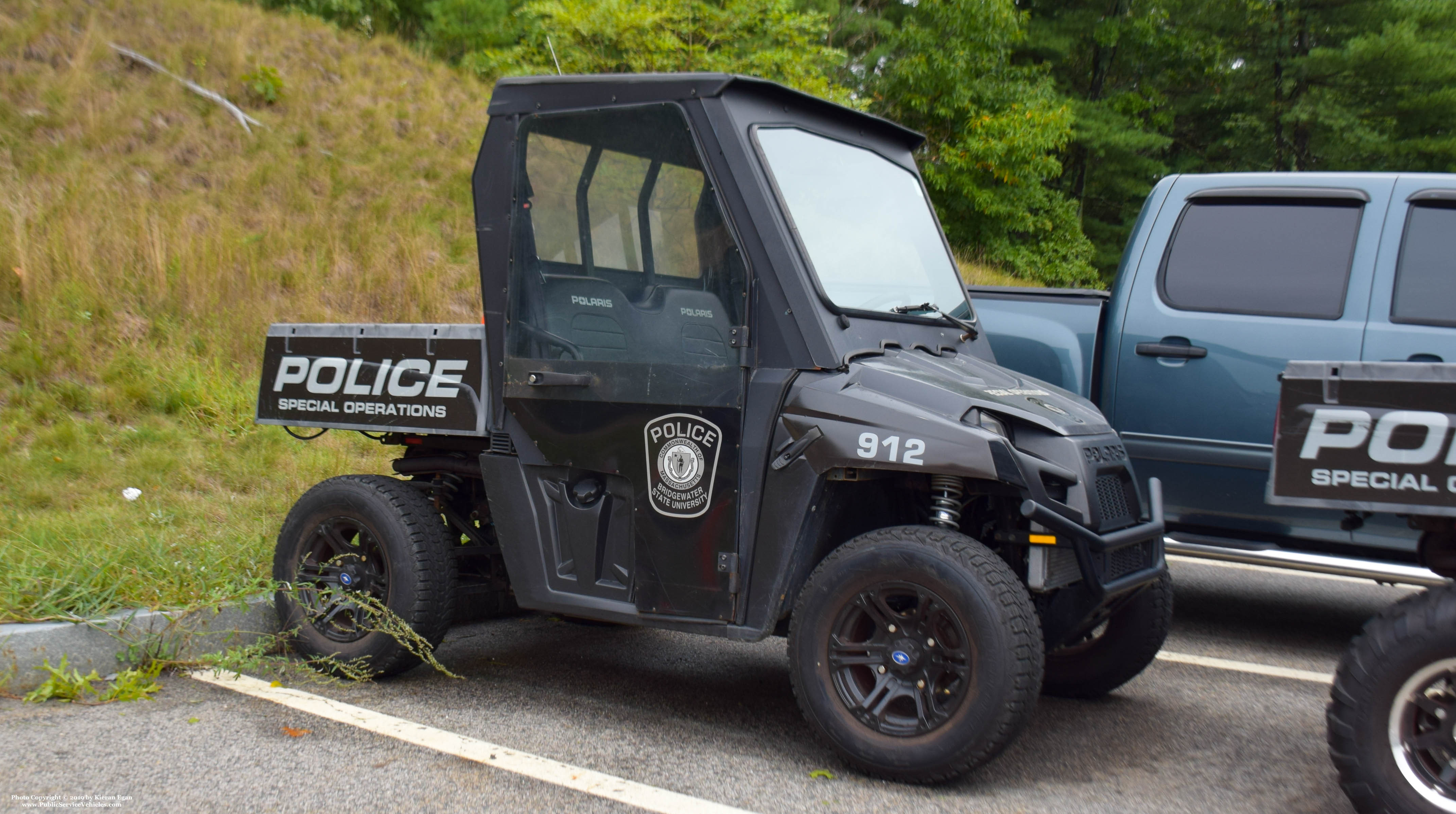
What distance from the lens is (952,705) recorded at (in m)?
3.37

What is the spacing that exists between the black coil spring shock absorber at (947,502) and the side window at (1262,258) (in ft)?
8.70

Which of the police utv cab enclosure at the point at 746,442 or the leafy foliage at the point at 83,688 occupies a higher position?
the police utv cab enclosure at the point at 746,442

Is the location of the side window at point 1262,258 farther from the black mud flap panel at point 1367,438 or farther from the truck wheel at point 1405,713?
the truck wheel at point 1405,713

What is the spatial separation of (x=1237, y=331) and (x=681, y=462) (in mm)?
3115

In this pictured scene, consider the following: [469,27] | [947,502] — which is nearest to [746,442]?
[947,502]

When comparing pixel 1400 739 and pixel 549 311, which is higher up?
pixel 549 311

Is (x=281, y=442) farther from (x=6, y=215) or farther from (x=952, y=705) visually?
(x=952, y=705)

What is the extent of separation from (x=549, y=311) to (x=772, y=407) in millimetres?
1007

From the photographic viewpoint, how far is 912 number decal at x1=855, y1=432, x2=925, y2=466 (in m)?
3.46

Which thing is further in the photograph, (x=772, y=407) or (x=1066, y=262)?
(x=1066, y=262)

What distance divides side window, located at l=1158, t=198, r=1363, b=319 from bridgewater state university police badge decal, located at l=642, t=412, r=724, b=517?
3.02 m

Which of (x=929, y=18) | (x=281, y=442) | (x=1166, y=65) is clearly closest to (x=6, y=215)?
(x=281, y=442)

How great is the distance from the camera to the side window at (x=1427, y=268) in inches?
202

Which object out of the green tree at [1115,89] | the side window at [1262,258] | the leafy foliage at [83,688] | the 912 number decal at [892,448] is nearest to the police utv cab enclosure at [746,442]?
the 912 number decal at [892,448]
